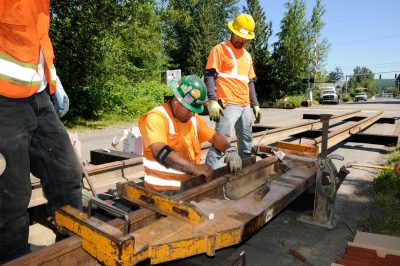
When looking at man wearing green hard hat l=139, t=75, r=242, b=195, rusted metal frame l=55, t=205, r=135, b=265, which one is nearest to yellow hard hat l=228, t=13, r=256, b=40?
man wearing green hard hat l=139, t=75, r=242, b=195

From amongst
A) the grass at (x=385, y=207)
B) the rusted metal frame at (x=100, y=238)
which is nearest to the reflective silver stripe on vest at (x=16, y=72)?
the rusted metal frame at (x=100, y=238)

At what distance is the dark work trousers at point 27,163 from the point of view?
1.85 m

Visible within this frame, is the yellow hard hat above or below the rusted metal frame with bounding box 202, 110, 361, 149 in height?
above

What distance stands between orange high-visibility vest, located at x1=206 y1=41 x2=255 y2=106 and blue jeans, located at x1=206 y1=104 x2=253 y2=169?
0.36ft

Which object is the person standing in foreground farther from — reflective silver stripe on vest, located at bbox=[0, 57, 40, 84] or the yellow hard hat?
the yellow hard hat

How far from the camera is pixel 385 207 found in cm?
403

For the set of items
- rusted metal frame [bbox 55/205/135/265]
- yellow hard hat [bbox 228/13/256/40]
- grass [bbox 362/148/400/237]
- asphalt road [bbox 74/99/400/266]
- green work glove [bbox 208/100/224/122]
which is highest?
yellow hard hat [bbox 228/13/256/40]

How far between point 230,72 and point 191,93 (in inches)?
76.3

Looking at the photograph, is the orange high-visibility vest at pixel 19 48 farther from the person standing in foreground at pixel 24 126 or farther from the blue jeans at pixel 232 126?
the blue jeans at pixel 232 126

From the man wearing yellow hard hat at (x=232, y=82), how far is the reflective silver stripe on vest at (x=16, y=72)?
261cm

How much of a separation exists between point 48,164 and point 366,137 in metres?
7.14

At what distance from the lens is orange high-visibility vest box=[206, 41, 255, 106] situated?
4.59 m

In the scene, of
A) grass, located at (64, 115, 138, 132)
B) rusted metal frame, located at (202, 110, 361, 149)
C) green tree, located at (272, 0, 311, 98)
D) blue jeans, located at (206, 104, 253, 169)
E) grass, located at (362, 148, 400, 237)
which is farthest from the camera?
green tree, located at (272, 0, 311, 98)

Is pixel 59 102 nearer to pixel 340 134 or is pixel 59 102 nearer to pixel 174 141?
pixel 174 141
